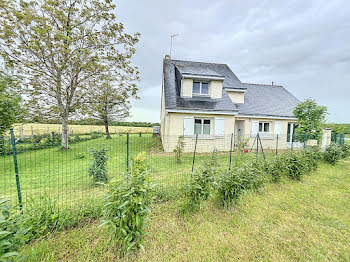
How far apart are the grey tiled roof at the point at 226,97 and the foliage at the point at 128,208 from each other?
8.00 meters

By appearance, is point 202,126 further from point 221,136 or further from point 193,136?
point 221,136

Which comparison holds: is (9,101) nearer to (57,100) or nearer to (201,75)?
(57,100)

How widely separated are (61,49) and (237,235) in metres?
13.4

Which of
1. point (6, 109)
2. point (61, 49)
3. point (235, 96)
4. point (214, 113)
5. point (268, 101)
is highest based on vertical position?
point (61, 49)

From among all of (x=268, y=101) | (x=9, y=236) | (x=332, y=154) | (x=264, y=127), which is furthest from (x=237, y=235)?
(x=268, y=101)

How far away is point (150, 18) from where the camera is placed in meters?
11.0

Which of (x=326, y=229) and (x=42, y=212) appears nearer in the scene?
(x=42, y=212)

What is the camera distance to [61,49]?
30.9ft

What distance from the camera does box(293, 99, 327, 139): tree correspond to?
919cm

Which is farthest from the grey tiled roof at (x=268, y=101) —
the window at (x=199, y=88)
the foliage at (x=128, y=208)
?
the foliage at (x=128, y=208)

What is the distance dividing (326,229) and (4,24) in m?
16.8

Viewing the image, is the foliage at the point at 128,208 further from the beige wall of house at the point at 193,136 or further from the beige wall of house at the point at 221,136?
the beige wall of house at the point at 193,136

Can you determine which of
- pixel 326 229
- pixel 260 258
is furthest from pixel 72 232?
pixel 326 229

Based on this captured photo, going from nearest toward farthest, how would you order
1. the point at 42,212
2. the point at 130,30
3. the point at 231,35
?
1. the point at 42,212
2. the point at 130,30
3. the point at 231,35
